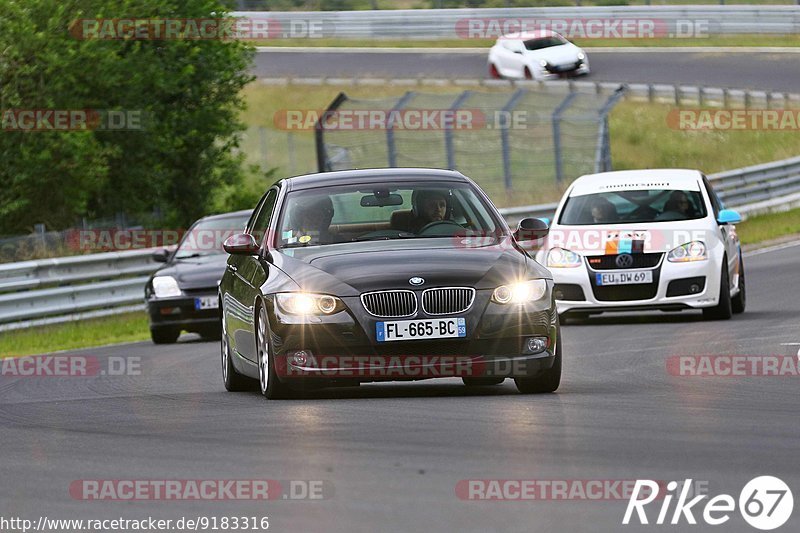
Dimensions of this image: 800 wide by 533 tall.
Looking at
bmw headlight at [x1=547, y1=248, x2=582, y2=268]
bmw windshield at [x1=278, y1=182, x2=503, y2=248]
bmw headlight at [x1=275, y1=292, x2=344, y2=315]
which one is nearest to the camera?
bmw headlight at [x1=275, y1=292, x2=344, y2=315]

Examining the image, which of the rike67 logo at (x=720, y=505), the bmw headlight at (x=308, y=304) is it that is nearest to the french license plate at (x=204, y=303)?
the bmw headlight at (x=308, y=304)

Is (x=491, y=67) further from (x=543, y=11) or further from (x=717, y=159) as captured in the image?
(x=717, y=159)

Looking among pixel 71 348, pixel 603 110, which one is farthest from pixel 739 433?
pixel 603 110

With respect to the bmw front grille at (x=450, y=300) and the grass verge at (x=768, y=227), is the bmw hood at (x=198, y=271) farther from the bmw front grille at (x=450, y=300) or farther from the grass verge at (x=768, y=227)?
the grass verge at (x=768, y=227)

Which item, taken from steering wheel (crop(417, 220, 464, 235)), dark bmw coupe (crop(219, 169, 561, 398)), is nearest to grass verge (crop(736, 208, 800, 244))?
steering wheel (crop(417, 220, 464, 235))

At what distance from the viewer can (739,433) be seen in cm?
842

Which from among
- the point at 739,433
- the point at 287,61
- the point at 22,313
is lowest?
the point at 287,61

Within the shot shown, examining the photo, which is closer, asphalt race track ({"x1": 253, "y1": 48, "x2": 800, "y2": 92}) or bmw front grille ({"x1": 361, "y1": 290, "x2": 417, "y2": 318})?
bmw front grille ({"x1": 361, "y1": 290, "x2": 417, "y2": 318})

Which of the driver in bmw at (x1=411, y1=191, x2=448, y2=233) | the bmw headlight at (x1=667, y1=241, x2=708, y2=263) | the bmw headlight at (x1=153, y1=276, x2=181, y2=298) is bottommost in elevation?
the bmw headlight at (x1=153, y1=276, x2=181, y2=298)

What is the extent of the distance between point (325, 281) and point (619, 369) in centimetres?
326

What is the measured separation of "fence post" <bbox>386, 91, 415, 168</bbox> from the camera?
3033cm

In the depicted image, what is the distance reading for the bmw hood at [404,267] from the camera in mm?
10102

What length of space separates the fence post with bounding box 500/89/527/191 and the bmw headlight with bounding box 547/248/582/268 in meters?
13.7

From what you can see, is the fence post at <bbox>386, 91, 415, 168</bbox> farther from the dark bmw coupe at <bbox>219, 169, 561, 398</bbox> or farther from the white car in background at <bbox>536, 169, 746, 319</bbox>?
the dark bmw coupe at <bbox>219, 169, 561, 398</bbox>
